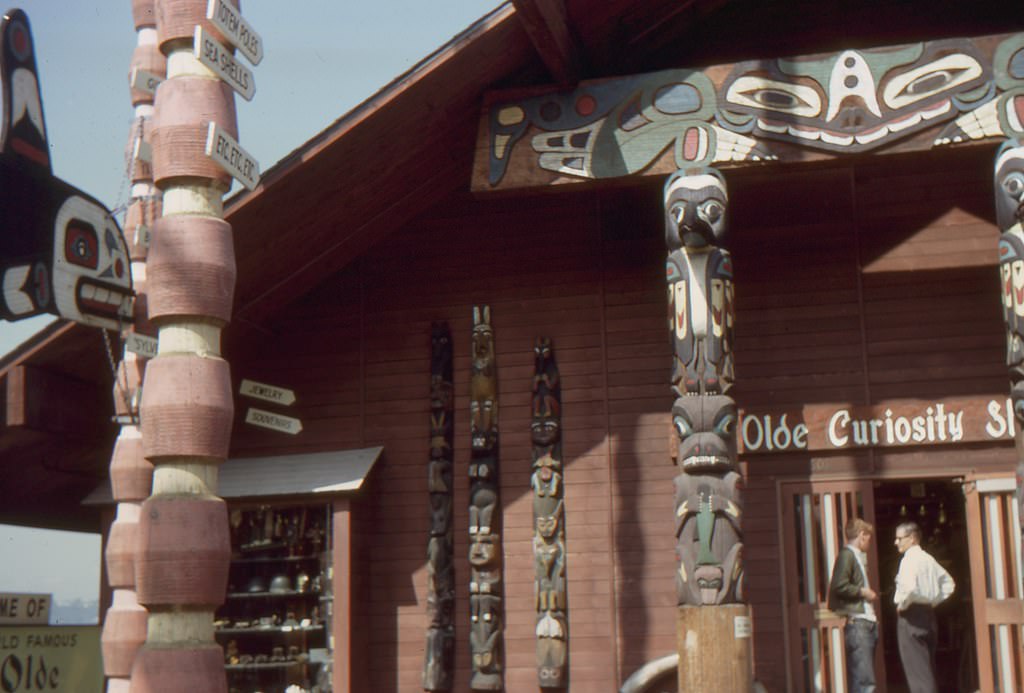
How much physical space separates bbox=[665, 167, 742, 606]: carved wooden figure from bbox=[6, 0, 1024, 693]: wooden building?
0.70 meters

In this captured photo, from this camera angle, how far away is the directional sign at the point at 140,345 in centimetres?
845

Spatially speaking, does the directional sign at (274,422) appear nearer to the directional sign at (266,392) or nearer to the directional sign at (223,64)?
the directional sign at (266,392)

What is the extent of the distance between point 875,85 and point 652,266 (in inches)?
108

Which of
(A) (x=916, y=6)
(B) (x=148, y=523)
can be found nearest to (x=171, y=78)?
(B) (x=148, y=523)

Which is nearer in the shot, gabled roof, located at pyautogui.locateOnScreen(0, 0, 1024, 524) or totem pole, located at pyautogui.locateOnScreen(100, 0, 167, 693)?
totem pole, located at pyautogui.locateOnScreen(100, 0, 167, 693)

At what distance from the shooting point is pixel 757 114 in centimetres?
1009

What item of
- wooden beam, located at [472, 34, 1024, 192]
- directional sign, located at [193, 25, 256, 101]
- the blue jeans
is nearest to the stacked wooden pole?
directional sign, located at [193, 25, 256, 101]

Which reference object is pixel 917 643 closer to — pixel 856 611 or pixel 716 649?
pixel 856 611

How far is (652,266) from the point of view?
1184cm

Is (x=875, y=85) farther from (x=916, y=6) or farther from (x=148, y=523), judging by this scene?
(x=148, y=523)

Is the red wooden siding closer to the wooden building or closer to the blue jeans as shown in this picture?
the wooden building

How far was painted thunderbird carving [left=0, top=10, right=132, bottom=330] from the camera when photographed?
6.77m

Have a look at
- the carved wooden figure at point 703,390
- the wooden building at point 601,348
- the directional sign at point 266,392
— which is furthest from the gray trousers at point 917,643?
the directional sign at point 266,392

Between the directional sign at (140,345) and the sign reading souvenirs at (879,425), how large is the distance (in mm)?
5230
